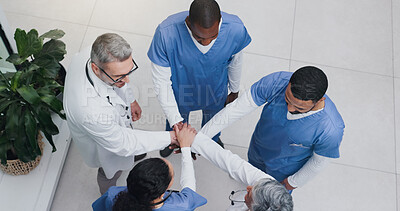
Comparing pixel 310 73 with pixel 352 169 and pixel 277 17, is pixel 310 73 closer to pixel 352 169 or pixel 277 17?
pixel 352 169

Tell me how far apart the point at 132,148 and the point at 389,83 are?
224 cm

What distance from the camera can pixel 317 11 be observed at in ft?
11.0

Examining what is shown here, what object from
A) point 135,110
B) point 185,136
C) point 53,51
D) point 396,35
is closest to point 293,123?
point 185,136

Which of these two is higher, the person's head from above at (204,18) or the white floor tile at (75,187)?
the person's head from above at (204,18)

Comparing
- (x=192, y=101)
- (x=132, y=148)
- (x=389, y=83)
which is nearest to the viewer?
(x=132, y=148)

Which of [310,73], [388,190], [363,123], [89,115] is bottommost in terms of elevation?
[388,190]

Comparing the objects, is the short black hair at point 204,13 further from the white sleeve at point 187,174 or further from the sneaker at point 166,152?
the sneaker at point 166,152

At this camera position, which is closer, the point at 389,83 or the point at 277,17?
the point at 389,83

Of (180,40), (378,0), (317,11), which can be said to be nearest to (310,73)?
(180,40)

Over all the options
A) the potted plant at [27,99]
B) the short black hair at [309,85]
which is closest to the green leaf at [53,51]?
the potted plant at [27,99]

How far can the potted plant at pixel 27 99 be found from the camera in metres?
1.96

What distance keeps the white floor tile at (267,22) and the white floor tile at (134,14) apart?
1.57 ft

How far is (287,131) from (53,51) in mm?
1387

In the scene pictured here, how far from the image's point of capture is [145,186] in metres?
1.36
